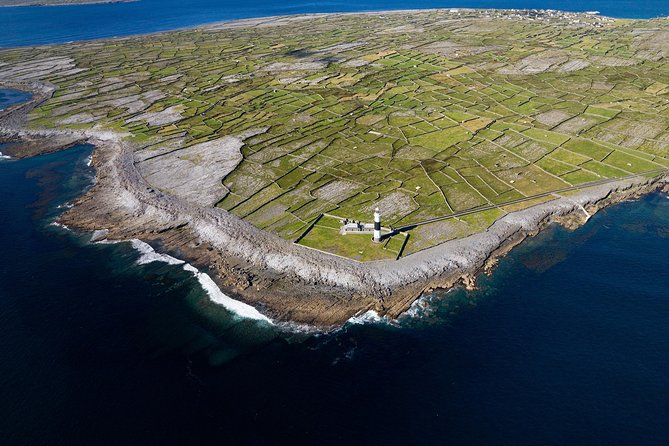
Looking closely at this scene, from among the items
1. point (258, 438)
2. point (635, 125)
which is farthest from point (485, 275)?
point (635, 125)

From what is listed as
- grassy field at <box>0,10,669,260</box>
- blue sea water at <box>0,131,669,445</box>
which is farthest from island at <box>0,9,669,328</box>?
blue sea water at <box>0,131,669,445</box>

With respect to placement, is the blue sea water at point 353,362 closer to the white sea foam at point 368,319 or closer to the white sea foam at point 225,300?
the white sea foam at point 368,319

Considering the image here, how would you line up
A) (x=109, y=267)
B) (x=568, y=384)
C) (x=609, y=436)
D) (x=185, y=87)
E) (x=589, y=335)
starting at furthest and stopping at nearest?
(x=185, y=87) → (x=109, y=267) → (x=589, y=335) → (x=568, y=384) → (x=609, y=436)

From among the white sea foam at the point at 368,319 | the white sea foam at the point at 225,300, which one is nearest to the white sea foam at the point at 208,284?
the white sea foam at the point at 225,300

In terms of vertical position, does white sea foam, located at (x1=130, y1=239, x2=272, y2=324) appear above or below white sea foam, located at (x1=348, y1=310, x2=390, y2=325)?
above

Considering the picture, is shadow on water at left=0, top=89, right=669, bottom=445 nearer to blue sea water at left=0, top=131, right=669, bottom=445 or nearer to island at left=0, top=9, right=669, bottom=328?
blue sea water at left=0, top=131, right=669, bottom=445

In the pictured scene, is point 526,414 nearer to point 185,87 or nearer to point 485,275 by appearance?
point 485,275

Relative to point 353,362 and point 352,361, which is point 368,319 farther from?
point 353,362
